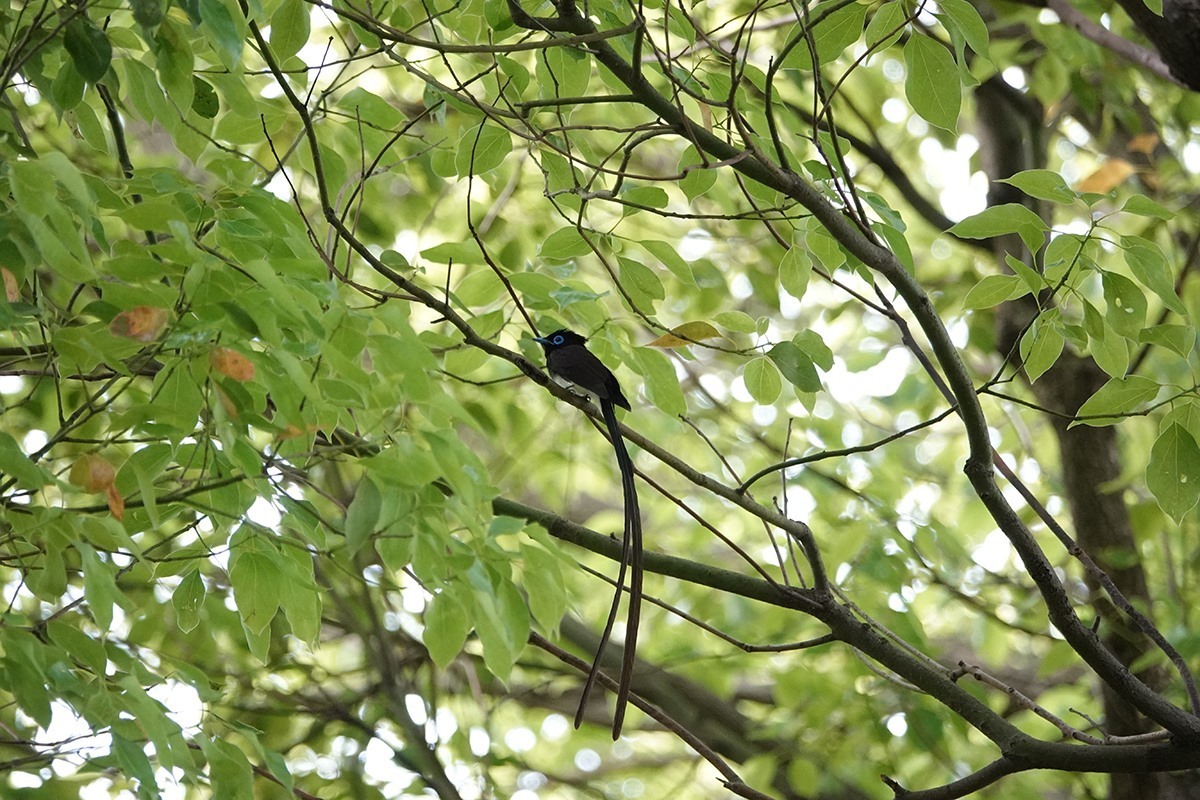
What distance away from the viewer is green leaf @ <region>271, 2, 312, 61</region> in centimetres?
207

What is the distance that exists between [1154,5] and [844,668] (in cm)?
302

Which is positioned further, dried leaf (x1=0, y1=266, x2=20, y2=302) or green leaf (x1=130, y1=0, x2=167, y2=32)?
dried leaf (x1=0, y1=266, x2=20, y2=302)

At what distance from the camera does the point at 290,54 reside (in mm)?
2107

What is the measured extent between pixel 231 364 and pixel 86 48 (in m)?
0.58

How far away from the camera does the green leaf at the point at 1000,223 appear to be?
5.88ft

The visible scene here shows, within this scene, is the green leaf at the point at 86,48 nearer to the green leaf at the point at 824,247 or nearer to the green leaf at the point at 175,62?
the green leaf at the point at 175,62

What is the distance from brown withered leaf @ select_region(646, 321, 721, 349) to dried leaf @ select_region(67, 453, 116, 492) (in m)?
1.01

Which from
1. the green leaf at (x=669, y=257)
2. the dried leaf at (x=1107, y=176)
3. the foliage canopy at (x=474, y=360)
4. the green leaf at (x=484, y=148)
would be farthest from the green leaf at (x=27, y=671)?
the dried leaf at (x=1107, y=176)

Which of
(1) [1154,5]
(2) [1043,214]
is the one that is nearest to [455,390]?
(2) [1043,214]

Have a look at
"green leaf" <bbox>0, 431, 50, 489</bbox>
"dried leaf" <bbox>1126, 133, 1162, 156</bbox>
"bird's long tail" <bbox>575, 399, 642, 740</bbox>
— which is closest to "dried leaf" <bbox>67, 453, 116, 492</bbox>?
"green leaf" <bbox>0, 431, 50, 489</bbox>

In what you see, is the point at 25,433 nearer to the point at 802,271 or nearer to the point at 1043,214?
the point at 802,271

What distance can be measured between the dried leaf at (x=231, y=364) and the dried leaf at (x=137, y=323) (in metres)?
0.10

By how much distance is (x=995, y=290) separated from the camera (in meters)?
1.98

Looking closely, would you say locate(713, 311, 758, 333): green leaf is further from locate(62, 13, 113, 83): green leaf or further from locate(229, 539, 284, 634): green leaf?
locate(62, 13, 113, 83): green leaf
